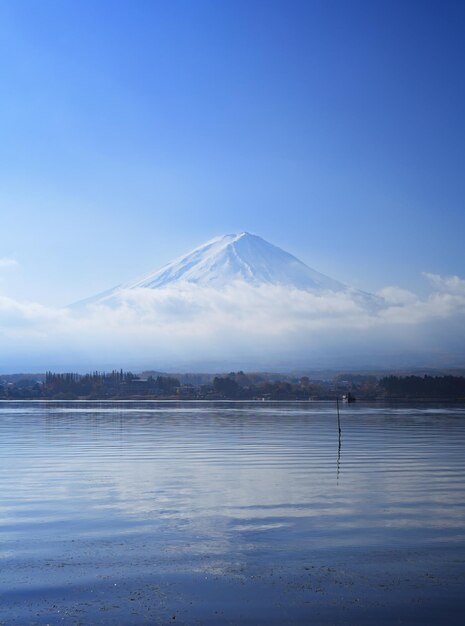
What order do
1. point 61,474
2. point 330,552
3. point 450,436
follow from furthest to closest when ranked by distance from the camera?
point 450,436 < point 61,474 < point 330,552

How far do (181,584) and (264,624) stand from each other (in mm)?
2848

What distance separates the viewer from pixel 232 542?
750 inches

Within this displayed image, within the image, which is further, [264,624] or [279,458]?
[279,458]

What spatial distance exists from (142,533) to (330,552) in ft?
16.7

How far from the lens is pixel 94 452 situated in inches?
1831

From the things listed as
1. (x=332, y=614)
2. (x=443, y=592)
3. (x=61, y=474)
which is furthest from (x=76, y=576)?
(x=61, y=474)

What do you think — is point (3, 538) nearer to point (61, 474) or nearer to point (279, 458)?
point (61, 474)

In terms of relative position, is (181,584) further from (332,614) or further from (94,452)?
(94,452)

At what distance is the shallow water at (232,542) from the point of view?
13680mm

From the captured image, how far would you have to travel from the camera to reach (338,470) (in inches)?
1391

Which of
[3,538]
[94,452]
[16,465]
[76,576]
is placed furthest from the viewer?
[94,452]

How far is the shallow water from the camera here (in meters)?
13.7

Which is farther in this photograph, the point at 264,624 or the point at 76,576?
the point at 76,576

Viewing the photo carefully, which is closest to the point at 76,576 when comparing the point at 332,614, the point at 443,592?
the point at 332,614
